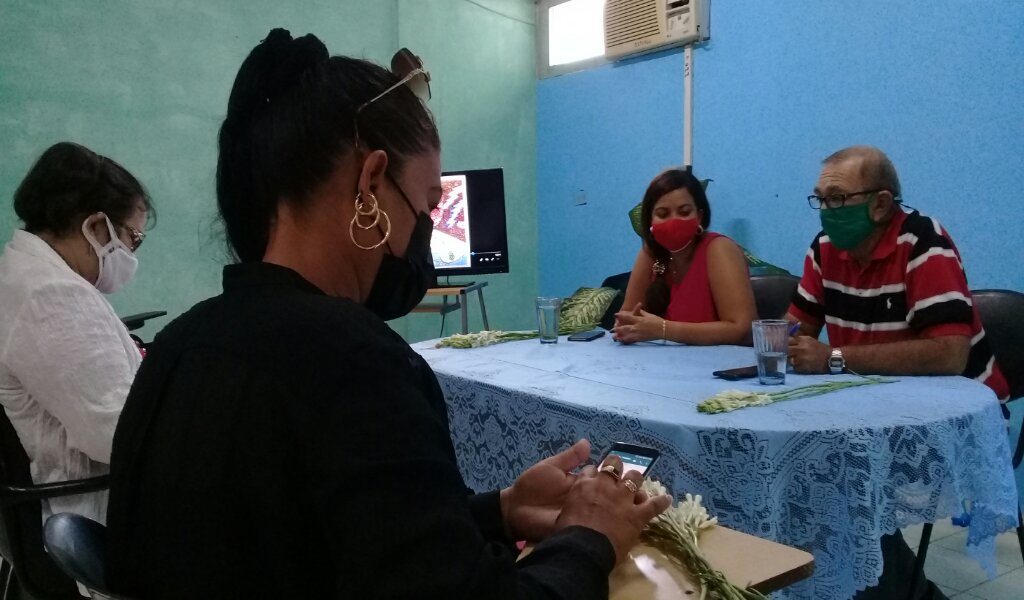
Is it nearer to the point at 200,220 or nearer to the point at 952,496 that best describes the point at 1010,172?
the point at 952,496

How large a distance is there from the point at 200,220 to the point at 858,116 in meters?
3.12

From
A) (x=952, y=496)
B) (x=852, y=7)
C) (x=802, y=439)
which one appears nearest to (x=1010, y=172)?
(x=852, y=7)

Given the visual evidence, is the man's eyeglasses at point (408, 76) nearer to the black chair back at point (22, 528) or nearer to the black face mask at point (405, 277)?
the black face mask at point (405, 277)

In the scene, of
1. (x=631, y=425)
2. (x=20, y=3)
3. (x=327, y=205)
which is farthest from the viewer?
(x=20, y=3)

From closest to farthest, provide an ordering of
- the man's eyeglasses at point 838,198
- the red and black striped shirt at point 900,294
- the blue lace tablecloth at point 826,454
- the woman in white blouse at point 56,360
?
1. the blue lace tablecloth at point 826,454
2. the woman in white blouse at point 56,360
3. the red and black striped shirt at point 900,294
4. the man's eyeglasses at point 838,198

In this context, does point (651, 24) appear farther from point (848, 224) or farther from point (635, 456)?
point (635, 456)

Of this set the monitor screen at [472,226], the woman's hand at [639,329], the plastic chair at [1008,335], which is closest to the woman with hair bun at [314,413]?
the woman's hand at [639,329]

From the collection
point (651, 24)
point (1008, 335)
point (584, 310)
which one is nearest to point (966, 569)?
point (1008, 335)

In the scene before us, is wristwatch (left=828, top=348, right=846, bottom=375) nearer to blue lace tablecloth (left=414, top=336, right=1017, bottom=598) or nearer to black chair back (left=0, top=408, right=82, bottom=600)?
blue lace tablecloth (left=414, top=336, right=1017, bottom=598)

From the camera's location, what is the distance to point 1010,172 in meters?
2.69

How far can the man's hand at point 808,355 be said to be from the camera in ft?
5.37

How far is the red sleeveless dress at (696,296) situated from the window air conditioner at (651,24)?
1.83 metres

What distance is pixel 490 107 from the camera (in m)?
4.59

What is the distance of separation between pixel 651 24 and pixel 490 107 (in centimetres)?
116
